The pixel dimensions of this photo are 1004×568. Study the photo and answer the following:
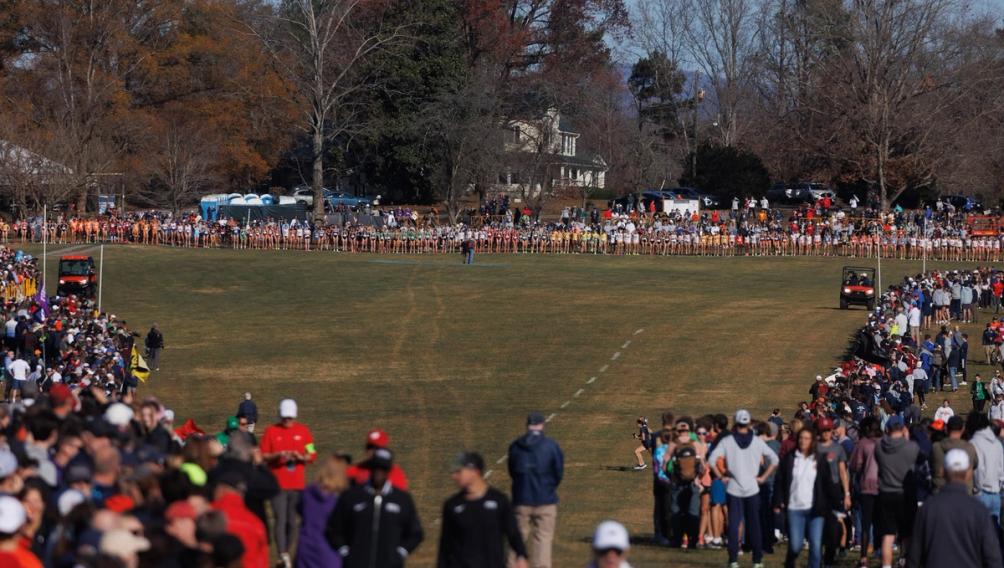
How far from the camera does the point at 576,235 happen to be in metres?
70.1

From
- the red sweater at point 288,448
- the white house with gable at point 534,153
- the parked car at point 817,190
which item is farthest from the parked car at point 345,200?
the red sweater at point 288,448

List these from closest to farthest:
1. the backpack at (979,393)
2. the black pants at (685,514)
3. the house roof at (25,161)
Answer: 1. the black pants at (685,514)
2. the backpack at (979,393)
3. the house roof at (25,161)

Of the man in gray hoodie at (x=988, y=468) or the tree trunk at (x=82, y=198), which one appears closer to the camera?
the man in gray hoodie at (x=988, y=468)

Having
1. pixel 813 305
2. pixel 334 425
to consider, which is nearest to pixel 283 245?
pixel 813 305

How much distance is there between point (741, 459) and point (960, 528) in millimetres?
4004

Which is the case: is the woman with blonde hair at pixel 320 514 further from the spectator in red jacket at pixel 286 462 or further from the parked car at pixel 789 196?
the parked car at pixel 789 196

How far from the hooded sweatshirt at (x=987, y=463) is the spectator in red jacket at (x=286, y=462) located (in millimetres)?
6217

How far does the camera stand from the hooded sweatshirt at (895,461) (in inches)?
591

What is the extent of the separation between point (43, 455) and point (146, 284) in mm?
43919

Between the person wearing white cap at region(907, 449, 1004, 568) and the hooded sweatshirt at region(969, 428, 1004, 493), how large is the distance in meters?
3.24

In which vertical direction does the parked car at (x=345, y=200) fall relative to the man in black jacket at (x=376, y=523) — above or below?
above

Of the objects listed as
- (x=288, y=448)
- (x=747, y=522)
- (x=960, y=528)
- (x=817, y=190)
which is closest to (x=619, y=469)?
(x=747, y=522)

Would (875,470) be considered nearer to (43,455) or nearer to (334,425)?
(43,455)

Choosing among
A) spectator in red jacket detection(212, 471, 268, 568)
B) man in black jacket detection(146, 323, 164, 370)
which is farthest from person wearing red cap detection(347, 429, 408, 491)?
man in black jacket detection(146, 323, 164, 370)
